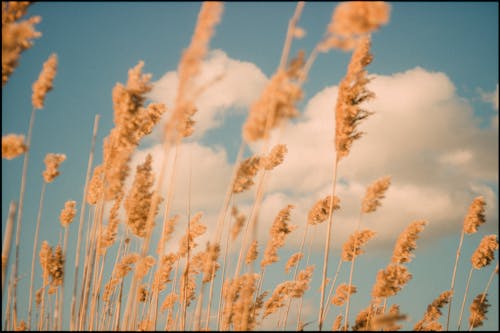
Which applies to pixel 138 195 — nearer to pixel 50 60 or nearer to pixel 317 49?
pixel 50 60

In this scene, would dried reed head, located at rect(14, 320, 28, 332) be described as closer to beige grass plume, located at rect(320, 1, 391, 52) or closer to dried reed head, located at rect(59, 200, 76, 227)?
dried reed head, located at rect(59, 200, 76, 227)

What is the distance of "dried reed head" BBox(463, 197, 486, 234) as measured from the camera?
6.52m

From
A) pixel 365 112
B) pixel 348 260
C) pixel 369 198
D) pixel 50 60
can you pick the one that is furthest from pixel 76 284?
pixel 348 260

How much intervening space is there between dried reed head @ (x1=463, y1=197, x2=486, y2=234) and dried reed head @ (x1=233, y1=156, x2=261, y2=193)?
512 centimetres

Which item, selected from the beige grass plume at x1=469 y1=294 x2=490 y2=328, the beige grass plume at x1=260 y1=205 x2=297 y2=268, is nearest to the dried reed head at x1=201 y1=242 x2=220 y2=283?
the beige grass plume at x1=260 y1=205 x2=297 y2=268

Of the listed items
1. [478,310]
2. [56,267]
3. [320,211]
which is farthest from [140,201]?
[478,310]

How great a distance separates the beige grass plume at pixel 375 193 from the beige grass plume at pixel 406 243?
737 mm

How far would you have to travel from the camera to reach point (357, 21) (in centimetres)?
254

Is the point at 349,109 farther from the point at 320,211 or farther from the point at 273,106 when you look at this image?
the point at 320,211

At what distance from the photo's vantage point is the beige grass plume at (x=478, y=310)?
600 centimetres

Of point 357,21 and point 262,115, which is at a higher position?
point 357,21

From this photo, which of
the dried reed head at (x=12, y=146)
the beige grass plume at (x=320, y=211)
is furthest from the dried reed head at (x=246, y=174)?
the beige grass plume at (x=320, y=211)

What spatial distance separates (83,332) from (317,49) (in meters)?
3.16

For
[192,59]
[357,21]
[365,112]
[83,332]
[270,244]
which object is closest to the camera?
[192,59]
